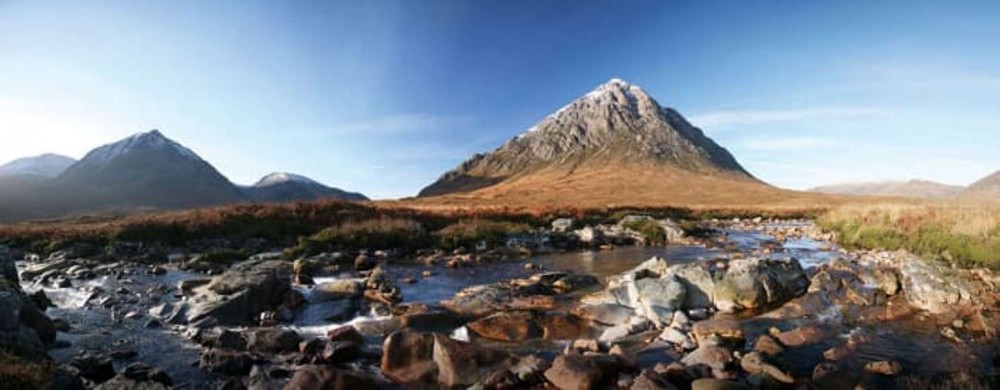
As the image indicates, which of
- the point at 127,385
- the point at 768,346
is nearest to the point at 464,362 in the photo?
the point at 127,385

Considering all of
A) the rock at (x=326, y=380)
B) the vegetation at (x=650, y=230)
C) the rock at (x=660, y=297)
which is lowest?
the rock at (x=326, y=380)

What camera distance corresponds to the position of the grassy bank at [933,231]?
1809cm

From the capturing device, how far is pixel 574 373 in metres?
9.62

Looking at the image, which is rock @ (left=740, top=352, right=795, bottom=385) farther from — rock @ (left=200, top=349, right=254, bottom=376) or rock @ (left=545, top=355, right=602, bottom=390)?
rock @ (left=200, top=349, right=254, bottom=376)

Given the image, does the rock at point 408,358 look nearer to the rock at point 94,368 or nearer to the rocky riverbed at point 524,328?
the rocky riverbed at point 524,328

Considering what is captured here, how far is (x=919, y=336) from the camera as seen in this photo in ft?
39.3

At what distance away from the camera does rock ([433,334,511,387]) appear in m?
10.1

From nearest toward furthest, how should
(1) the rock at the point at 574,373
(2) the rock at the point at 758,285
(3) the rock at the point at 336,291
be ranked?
(1) the rock at the point at 574,373, (2) the rock at the point at 758,285, (3) the rock at the point at 336,291

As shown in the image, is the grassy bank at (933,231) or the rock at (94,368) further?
the grassy bank at (933,231)

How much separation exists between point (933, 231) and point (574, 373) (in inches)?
831

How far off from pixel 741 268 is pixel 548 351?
7894 mm

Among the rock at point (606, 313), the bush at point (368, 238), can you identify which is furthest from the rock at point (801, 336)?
the bush at point (368, 238)

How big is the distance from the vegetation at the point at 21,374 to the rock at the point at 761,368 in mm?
12279

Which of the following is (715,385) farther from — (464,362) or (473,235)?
(473,235)
